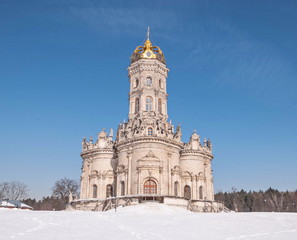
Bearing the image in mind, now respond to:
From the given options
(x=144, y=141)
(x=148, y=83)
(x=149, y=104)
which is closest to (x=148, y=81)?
(x=148, y=83)

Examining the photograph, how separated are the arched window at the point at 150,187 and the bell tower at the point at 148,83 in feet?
37.1

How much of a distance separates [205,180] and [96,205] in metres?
17.3

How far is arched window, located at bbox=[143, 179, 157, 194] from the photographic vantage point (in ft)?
144

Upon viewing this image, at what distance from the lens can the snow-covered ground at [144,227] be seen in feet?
62.0

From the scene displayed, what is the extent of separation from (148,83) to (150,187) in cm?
1772

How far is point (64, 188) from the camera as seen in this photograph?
284 feet

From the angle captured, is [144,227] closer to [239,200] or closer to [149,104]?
[149,104]

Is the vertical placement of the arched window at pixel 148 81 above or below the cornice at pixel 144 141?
above

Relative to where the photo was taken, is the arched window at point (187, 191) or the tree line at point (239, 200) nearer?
the arched window at point (187, 191)

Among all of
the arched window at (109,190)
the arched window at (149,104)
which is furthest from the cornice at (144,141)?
the arched window at (149,104)

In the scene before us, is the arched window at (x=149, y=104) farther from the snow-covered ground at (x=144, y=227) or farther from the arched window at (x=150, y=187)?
the snow-covered ground at (x=144, y=227)

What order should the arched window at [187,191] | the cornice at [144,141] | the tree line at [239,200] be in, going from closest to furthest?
the cornice at [144,141], the arched window at [187,191], the tree line at [239,200]

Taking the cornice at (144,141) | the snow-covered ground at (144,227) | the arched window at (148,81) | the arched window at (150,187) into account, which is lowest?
the snow-covered ground at (144,227)

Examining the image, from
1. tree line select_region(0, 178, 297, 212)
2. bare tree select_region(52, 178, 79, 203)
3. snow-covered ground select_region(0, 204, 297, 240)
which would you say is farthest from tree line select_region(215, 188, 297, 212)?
snow-covered ground select_region(0, 204, 297, 240)
